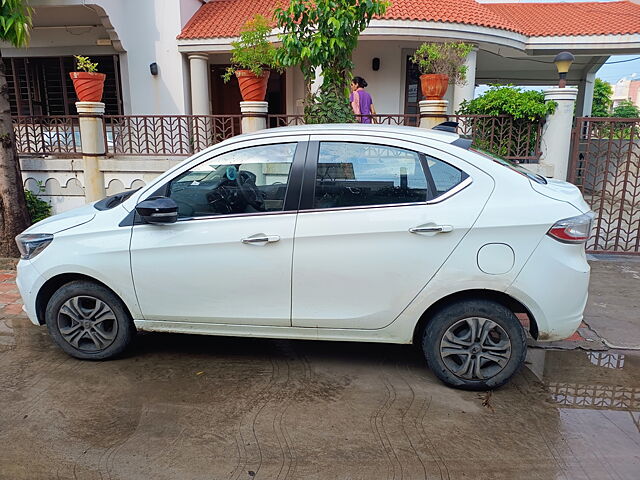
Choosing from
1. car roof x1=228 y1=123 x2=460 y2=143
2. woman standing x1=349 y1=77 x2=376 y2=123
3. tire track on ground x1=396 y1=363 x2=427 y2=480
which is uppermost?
woman standing x1=349 y1=77 x2=376 y2=123

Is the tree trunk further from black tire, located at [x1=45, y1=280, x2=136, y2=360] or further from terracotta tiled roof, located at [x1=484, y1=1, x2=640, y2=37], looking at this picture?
terracotta tiled roof, located at [x1=484, y1=1, x2=640, y2=37]

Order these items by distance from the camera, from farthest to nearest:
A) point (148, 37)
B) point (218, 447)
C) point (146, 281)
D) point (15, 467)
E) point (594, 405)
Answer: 1. point (148, 37)
2. point (146, 281)
3. point (594, 405)
4. point (218, 447)
5. point (15, 467)

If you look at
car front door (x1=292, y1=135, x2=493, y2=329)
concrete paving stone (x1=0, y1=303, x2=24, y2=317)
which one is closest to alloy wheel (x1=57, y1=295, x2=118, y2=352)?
car front door (x1=292, y1=135, x2=493, y2=329)

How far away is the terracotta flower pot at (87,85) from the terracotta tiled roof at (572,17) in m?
9.45

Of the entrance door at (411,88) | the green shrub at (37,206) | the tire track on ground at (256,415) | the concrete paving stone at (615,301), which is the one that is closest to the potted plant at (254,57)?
the green shrub at (37,206)

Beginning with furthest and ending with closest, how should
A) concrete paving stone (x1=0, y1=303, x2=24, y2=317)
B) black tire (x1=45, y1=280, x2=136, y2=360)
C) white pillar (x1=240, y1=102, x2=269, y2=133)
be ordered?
white pillar (x1=240, y1=102, x2=269, y2=133) → concrete paving stone (x1=0, y1=303, x2=24, y2=317) → black tire (x1=45, y1=280, x2=136, y2=360)

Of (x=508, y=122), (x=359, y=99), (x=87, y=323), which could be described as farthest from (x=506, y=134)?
(x=87, y=323)

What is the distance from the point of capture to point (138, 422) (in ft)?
10.6

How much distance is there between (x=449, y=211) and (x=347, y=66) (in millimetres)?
3580

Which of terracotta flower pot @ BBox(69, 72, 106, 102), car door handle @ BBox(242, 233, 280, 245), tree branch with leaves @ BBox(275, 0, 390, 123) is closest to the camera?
car door handle @ BBox(242, 233, 280, 245)

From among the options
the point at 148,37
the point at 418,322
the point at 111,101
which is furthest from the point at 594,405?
the point at 111,101

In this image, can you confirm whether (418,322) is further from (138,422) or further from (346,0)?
(346,0)

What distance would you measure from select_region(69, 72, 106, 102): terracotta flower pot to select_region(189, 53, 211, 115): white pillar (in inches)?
158

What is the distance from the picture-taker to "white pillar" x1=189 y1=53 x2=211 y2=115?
11.7 meters
